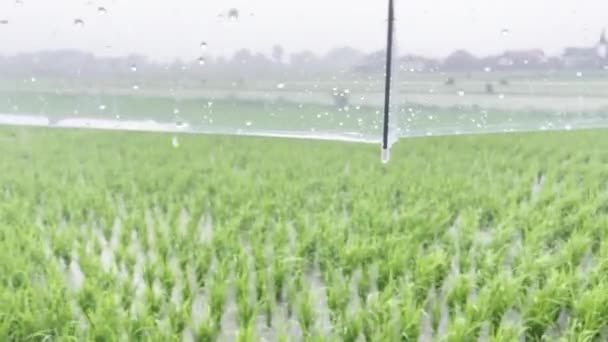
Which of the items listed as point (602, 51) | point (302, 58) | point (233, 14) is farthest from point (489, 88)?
point (233, 14)

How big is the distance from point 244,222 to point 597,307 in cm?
120

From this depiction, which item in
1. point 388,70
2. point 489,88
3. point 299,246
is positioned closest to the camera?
point 388,70

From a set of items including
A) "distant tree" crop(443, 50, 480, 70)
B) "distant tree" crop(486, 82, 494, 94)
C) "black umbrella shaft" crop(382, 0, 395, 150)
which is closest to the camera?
"black umbrella shaft" crop(382, 0, 395, 150)

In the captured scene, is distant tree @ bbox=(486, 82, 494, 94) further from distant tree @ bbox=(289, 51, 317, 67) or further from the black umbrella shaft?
distant tree @ bbox=(289, 51, 317, 67)

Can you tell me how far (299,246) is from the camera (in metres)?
1.82

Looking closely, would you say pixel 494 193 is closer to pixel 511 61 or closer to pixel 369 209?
pixel 369 209

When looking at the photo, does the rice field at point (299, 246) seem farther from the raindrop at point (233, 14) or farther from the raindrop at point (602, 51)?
the raindrop at point (233, 14)

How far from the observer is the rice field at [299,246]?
139 centimetres

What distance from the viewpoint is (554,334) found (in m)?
1.43

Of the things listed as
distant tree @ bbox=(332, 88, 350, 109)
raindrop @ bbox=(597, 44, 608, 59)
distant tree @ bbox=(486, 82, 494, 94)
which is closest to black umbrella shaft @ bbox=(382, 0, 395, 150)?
distant tree @ bbox=(332, 88, 350, 109)

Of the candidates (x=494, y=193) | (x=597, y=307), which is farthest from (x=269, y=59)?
(x=494, y=193)

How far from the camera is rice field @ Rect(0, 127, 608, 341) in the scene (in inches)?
54.7

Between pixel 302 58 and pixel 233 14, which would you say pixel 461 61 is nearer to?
pixel 302 58

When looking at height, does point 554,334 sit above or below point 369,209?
below
